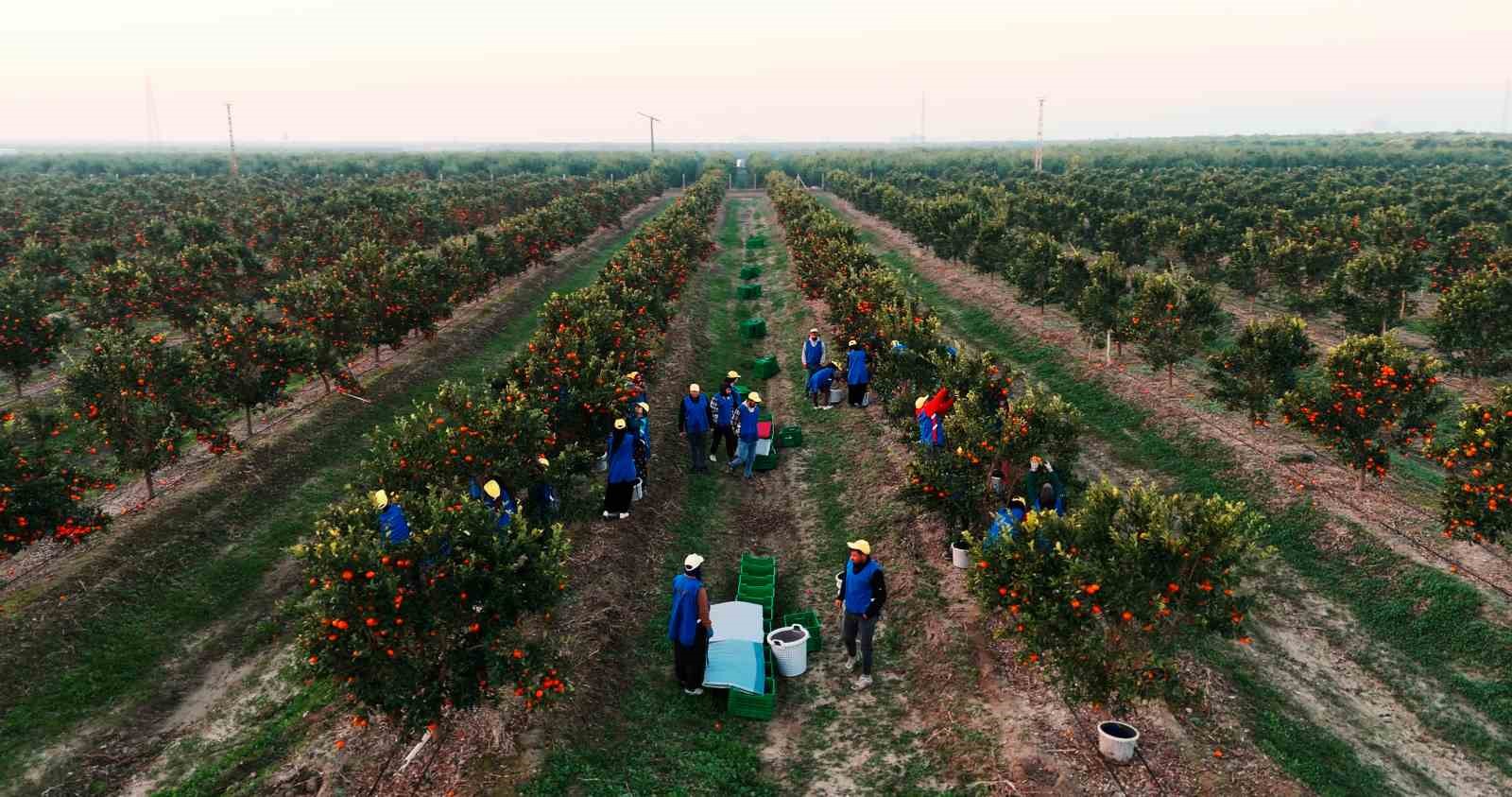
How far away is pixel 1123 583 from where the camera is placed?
9.24 meters

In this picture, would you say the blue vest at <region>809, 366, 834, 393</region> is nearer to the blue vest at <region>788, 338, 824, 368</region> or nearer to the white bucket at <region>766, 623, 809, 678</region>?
the blue vest at <region>788, 338, 824, 368</region>

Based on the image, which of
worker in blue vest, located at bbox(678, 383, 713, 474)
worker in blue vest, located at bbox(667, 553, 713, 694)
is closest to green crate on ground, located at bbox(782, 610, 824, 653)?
worker in blue vest, located at bbox(667, 553, 713, 694)

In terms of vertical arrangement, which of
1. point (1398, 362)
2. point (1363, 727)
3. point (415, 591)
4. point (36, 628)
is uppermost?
point (1398, 362)

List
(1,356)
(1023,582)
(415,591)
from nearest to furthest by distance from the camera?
1. (415,591)
2. (1023,582)
3. (1,356)

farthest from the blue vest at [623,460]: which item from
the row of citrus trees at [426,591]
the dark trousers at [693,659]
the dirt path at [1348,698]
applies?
the dirt path at [1348,698]

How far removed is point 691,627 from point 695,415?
828 centimetres

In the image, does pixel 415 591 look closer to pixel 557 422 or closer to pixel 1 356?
pixel 557 422

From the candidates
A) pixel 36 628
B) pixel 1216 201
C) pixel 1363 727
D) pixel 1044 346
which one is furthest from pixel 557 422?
pixel 1216 201

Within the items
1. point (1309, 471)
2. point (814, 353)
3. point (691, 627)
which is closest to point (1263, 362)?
point (1309, 471)

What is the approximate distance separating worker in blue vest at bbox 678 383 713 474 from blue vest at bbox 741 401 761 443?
2.83 ft

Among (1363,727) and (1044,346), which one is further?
(1044,346)

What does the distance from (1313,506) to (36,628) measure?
2359cm

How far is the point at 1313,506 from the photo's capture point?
16688 millimetres

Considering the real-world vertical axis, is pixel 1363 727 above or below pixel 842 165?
below
